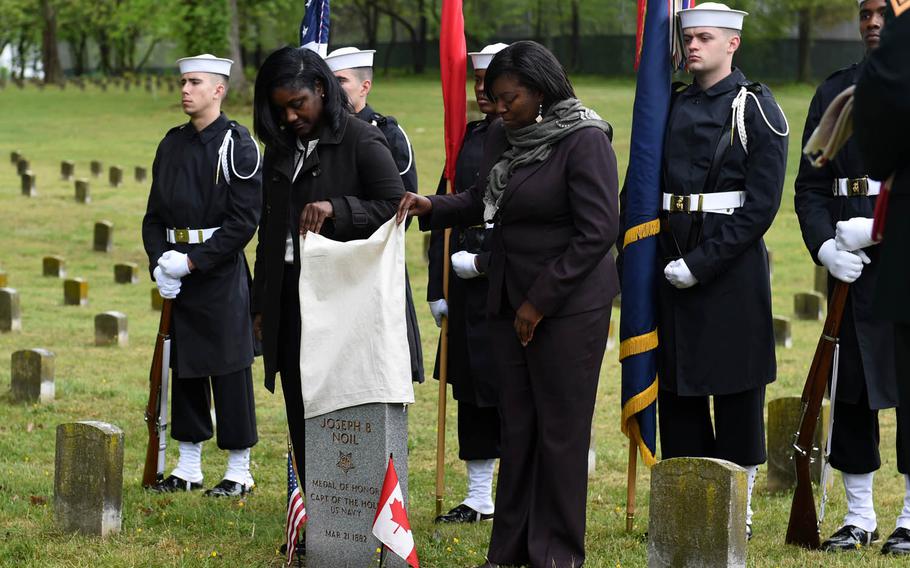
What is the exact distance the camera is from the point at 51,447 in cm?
886

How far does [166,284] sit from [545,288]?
2935mm

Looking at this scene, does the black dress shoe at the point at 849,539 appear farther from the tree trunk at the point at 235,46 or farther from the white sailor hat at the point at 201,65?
the tree trunk at the point at 235,46

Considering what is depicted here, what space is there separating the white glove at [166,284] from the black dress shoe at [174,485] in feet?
3.55

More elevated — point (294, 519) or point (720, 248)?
point (720, 248)

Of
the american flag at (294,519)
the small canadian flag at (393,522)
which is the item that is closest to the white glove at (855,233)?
the small canadian flag at (393,522)

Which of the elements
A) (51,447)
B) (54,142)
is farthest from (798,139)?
(51,447)

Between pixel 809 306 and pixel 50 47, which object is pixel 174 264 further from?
pixel 50 47

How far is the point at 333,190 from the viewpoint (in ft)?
19.9

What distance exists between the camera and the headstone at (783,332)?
1362 cm

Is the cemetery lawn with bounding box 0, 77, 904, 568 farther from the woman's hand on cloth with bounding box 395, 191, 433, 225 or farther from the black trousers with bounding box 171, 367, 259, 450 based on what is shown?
the woman's hand on cloth with bounding box 395, 191, 433, 225

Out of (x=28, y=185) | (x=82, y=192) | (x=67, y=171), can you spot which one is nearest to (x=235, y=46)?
(x=67, y=171)

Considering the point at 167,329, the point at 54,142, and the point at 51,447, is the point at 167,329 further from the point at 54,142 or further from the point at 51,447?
the point at 54,142

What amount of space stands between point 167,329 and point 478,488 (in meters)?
2.07

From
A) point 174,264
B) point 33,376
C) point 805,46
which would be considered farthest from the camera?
point 805,46
